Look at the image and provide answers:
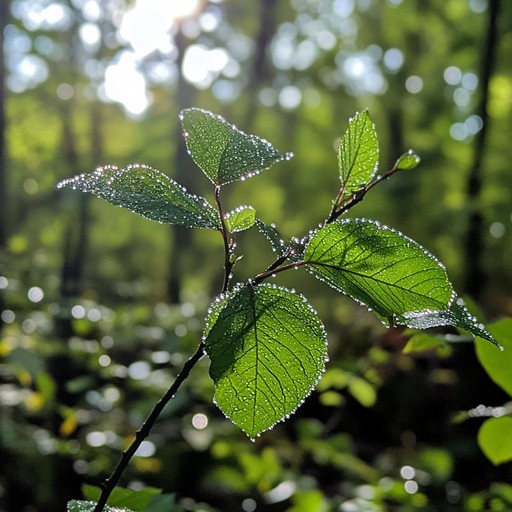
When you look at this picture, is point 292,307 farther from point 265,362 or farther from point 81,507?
point 81,507

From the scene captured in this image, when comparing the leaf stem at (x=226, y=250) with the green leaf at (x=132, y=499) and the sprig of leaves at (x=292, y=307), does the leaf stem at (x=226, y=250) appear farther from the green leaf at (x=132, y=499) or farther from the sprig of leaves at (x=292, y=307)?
the green leaf at (x=132, y=499)

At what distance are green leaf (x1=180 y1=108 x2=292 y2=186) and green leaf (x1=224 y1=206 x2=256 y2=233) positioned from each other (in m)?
0.04

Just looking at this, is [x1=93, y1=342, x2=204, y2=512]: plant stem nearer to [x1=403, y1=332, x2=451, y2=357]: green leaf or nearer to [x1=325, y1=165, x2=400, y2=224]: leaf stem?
[x1=325, y1=165, x2=400, y2=224]: leaf stem

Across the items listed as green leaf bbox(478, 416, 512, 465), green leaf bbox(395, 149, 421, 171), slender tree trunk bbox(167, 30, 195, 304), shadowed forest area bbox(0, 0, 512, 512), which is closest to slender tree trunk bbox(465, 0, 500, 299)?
shadowed forest area bbox(0, 0, 512, 512)

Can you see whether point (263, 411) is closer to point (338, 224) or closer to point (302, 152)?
point (338, 224)

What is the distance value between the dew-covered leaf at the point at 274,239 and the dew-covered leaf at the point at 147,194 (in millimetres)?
41

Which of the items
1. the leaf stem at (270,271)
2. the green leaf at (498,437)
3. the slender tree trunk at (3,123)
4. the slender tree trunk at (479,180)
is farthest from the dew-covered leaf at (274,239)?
the slender tree trunk at (479,180)

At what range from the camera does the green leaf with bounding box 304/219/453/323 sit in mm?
417

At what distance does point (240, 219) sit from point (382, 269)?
0.49ft

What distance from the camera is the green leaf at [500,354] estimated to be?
2.24ft

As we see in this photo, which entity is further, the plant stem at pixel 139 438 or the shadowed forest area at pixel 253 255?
the shadowed forest area at pixel 253 255

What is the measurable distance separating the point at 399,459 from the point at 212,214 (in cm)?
189

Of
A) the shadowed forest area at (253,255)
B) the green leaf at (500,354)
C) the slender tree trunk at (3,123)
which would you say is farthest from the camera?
the slender tree trunk at (3,123)

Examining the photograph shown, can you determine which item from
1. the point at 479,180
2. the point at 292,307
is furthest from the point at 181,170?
the point at 292,307
